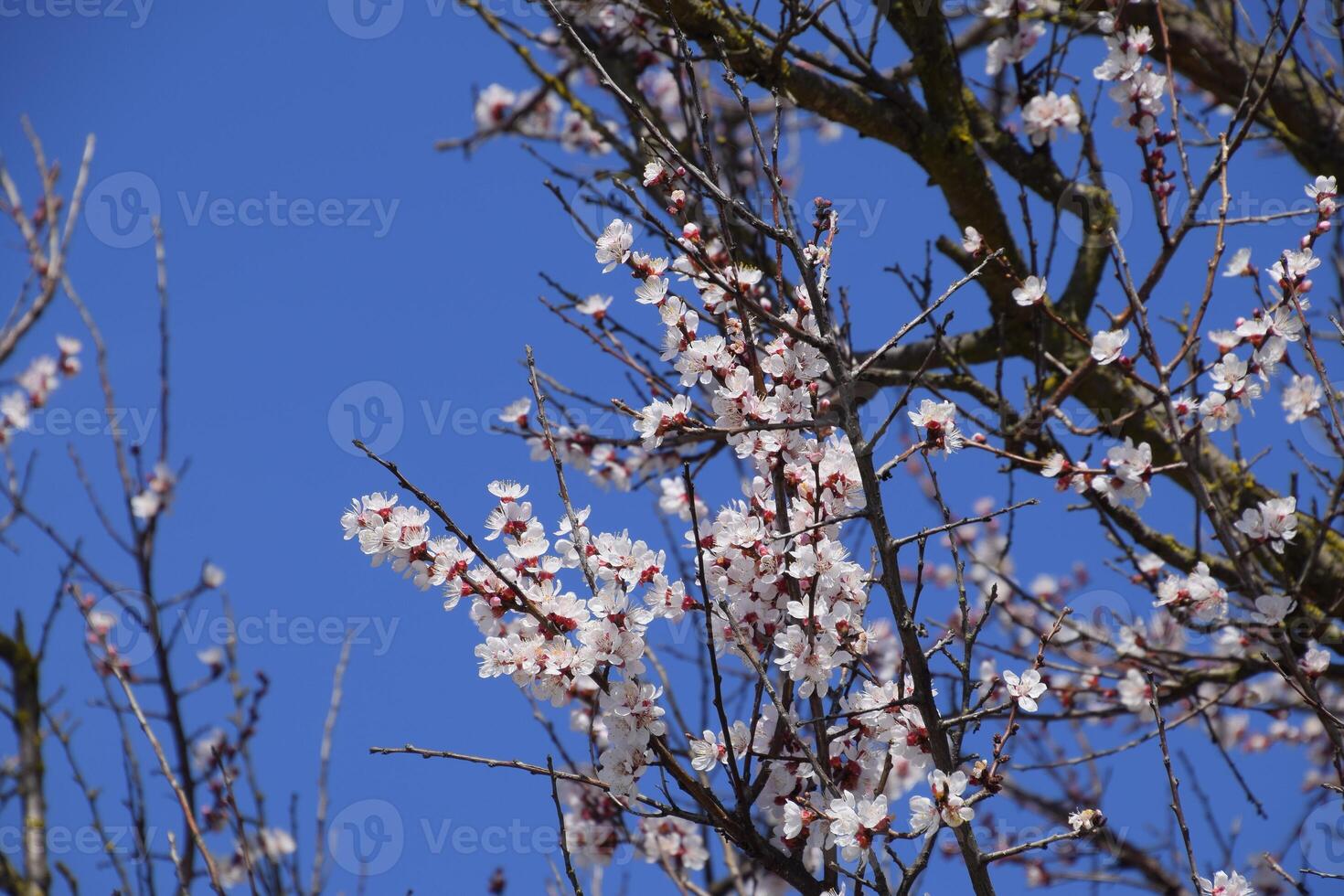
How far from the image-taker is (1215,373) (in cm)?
300

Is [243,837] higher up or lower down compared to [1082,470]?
lower down

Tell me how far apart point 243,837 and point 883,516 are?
1.74 metres

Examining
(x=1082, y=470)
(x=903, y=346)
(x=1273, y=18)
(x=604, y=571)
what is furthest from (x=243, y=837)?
(x=1273, y=18)

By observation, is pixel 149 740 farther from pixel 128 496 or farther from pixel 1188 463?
pixel 1188 463

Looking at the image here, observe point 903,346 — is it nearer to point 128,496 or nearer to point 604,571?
point 604,571

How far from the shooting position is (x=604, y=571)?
2.26 meters

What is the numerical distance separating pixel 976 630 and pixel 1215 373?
1.41m

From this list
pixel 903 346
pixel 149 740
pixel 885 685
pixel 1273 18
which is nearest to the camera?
pixel 885 685

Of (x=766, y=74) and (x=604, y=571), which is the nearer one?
(x=604, y=571)

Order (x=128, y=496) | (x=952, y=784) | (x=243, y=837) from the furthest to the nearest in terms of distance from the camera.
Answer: (x=128, y=496), (x=243, y=837), (x=952, y=784)

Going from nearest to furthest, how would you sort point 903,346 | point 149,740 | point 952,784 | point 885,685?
point 952,784
point 885,685
point 149,740
point 903,346

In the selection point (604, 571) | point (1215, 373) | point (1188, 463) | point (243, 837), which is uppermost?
point (1215, 373)

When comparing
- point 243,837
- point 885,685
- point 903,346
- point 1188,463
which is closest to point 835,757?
point 885,685

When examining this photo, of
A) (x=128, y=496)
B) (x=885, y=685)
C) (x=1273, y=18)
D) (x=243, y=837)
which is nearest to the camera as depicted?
(x=885, y=685)
